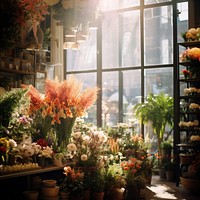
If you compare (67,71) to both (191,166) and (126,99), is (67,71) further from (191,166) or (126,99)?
(191,166)

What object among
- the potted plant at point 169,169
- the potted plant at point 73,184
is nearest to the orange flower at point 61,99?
the potted plant at point 73,184

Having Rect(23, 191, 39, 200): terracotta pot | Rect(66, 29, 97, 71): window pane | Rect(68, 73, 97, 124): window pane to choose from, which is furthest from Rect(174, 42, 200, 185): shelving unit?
Rect(23, 191, 39, 200): terracotta pot

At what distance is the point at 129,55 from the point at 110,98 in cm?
113

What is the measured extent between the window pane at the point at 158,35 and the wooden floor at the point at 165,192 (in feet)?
9.29

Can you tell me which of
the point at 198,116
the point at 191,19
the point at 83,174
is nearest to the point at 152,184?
the point at 198,116

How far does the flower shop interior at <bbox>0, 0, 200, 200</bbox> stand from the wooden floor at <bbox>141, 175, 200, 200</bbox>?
0.7 inches

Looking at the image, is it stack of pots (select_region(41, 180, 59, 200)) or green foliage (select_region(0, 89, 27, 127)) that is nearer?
green foliage (select_region(0, 89, 27, 127))

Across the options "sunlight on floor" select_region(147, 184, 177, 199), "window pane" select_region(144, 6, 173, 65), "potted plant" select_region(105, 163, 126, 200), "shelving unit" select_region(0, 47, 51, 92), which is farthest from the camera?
"window pane" select_region(144, 6, 173, 65)

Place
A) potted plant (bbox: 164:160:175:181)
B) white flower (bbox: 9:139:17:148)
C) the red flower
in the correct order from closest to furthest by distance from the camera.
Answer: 1. white flower (bbox: 9:139:17:148)
2. the red flower
3. potted plant (bbox: 164:160:175:181)

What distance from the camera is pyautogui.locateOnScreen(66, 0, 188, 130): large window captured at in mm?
8445

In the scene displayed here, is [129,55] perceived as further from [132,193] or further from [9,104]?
[9,104]

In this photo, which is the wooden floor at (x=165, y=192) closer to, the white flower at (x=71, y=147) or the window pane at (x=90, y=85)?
the white flower at (x=71, y=147)

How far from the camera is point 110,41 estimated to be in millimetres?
9227

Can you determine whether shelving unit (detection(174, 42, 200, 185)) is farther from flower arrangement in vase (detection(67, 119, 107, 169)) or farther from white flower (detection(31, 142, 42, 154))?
white flower (detection(31, 142, 42, 154))
